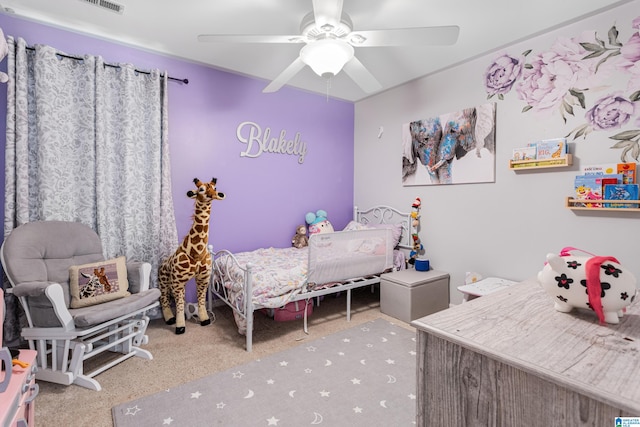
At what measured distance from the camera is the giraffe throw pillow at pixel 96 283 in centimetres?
208

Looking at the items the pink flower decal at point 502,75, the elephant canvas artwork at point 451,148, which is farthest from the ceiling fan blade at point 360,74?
the pink flower decal at point 502,75

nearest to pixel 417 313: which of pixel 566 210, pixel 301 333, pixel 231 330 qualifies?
pixel 301 333

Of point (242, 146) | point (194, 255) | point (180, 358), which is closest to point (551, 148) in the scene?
point (242, 146)

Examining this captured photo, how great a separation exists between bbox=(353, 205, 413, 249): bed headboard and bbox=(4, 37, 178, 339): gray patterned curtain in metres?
2.30

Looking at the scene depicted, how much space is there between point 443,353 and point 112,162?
111 inches

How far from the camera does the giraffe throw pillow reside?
2078 mm

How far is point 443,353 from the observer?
78 centimetres

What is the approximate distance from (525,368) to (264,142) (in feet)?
10.5

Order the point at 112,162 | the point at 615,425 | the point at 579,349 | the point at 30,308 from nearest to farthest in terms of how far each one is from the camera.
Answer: the point at 615,425
the point at 579,349
the point at 30,308
the point at 112,162

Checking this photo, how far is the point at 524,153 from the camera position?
8.11 feet

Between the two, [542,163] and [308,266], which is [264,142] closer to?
[308,266]

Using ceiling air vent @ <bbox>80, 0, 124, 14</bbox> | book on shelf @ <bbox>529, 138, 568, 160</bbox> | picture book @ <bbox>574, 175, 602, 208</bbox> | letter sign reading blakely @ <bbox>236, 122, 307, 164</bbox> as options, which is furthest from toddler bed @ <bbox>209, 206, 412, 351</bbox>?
ceiling air vent @ <bbox>80, 0, 124, 14</bbox>

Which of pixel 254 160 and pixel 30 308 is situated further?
pixel 254 160

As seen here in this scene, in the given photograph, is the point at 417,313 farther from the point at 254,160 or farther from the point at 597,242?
the point at 254,160
